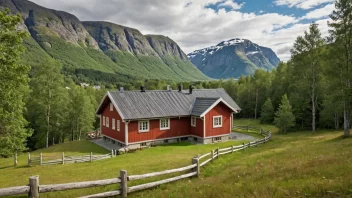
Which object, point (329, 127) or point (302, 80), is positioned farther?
point (329, 127)

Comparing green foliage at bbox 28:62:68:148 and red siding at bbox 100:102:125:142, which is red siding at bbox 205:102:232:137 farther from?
green foliage at bbox 28:62:68:148

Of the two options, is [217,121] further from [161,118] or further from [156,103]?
[156,103]

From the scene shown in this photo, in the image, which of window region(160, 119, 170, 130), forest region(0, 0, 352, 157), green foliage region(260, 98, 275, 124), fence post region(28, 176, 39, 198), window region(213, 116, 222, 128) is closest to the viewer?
fence post region(28, 176, 39, 198)

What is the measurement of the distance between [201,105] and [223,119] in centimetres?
349

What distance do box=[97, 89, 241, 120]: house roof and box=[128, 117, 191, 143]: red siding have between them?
0.92 m

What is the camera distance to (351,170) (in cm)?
1045

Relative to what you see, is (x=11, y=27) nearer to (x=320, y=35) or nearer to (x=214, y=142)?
(x=214, y=142)

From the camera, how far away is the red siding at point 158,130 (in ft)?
98.1

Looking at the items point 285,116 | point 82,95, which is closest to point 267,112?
point 285,116

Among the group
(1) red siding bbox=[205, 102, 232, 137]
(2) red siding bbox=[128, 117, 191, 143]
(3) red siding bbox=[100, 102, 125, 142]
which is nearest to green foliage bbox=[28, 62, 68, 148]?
(3) red siding bbox=[100, 102, 125, 142]

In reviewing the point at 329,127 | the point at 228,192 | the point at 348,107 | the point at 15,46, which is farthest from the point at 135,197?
the point at 329,127

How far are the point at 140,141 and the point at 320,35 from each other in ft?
98.4

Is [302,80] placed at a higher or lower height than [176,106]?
higher

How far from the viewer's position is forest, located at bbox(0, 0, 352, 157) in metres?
18.5
